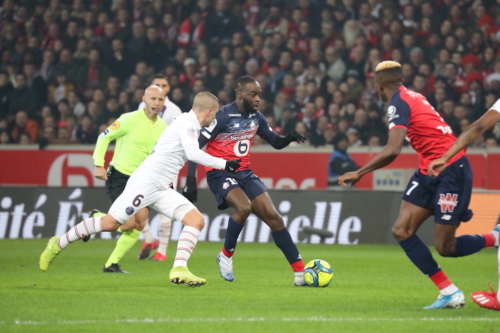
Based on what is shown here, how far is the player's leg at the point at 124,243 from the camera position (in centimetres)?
1035

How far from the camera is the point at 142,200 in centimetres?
849

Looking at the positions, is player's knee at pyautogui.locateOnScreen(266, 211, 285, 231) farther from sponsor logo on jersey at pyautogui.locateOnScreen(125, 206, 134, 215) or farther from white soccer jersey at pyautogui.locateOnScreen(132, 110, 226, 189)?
sponsor logo on jersey at pyautogui.locateOnScreen(125, 206, 134, 215)

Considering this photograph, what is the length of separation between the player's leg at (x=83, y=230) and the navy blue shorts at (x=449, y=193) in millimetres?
3304

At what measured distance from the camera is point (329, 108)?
17781mm

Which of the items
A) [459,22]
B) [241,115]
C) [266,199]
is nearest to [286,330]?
[266,199]

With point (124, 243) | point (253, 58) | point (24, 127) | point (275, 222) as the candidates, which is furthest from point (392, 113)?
point (24, 127)

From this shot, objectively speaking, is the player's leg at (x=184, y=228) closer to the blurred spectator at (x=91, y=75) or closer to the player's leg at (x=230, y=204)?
the player's leg at (x=230, y=204)

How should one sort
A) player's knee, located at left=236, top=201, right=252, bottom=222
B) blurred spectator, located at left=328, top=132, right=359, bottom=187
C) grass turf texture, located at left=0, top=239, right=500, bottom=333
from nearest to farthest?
grass turf texture, located at left=0, top=239, right=500, bottom=333, player's knee, located at left=236, top=201, right=252, bottom=222, blurred spectator, located at left=328, top=132, right=359, bottom=187

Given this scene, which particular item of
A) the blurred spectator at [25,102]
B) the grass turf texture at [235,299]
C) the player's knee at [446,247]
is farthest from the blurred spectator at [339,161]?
the player's knee at [446,247]

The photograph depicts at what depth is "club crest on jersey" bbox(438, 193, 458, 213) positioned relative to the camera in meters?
6.97

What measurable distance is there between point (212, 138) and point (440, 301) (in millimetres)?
3634

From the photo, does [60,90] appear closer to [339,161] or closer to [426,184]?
[339,161]

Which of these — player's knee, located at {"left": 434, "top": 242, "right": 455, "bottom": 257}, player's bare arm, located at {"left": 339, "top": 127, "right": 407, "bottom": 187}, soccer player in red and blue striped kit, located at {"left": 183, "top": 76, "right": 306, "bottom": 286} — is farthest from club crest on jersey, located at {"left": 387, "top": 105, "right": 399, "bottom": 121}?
soccer player in red and blue striped kit, located at {"left": 183, "top": 76, "right": 306, "bottom": 286}

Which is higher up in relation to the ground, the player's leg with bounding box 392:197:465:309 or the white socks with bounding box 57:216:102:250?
the player's leg with bounding box 392:197:465:309
